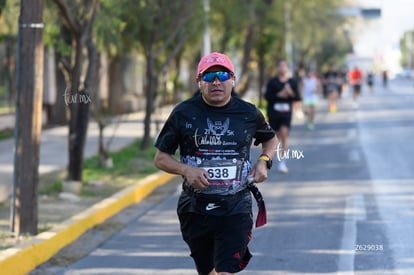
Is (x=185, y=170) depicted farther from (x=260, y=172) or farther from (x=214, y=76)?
(x=214, y=76)

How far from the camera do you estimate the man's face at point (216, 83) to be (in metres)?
5.33

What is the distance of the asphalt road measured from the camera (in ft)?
26.9

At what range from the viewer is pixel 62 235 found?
369 inches

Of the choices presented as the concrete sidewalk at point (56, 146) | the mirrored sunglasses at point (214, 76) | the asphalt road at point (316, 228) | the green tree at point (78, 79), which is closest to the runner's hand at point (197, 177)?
the mirrored sunglasses at point (214, 76)

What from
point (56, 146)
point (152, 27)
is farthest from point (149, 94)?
point (56, 146)

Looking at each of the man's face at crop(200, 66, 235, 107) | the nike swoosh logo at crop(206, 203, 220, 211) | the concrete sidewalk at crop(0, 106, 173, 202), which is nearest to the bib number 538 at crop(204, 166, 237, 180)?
the nike swoosh logo at crop(206, 203, 220, 211)

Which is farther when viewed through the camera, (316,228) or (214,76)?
(316,228)

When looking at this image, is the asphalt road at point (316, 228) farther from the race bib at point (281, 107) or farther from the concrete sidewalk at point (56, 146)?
the concrete sidewalk at point (56, 146)

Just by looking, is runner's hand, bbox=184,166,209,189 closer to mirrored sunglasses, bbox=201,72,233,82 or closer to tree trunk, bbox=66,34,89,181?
mirrored sunglasses, bbox=201,72,233,82

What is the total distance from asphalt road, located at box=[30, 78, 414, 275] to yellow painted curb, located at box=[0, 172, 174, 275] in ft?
1.12

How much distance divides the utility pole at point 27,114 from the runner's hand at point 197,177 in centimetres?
436

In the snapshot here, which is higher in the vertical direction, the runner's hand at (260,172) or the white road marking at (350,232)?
the runner's hand at (260,172)

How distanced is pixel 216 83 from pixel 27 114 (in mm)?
4393

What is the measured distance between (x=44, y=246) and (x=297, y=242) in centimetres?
255
